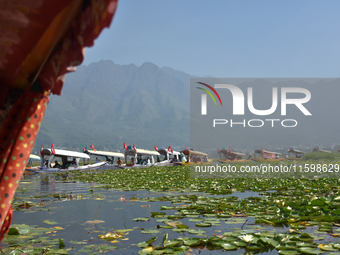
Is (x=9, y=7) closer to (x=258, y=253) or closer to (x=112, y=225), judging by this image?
(x=258, y=253)

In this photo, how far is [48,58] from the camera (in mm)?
1319

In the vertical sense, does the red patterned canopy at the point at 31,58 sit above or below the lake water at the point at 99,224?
above

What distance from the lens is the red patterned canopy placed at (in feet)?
3.28

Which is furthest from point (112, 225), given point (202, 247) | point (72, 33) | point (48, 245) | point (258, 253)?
point (72, 33)

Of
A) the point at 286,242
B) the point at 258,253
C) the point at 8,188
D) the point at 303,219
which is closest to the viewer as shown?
the point at 8,188

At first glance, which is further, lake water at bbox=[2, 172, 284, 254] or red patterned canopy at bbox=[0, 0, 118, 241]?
lake water at bbox=[2, 172, 284, 254]

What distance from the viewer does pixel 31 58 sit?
131 centimetres

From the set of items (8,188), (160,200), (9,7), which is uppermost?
(9,7)

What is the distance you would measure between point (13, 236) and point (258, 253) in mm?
3225

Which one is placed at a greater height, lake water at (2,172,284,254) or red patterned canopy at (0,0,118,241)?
red patterned canopy at (0,0,118,241)

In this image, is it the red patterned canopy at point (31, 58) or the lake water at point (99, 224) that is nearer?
the red patterned canopy at point (31, 58)

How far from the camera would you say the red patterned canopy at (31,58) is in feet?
3.28

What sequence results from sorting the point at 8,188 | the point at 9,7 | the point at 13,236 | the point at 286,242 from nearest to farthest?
1. the point at 9,7
2. the point at 8,188
3. the point at 286,242
4. the point at 13,236

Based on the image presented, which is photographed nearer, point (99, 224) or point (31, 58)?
point (31, 58)
